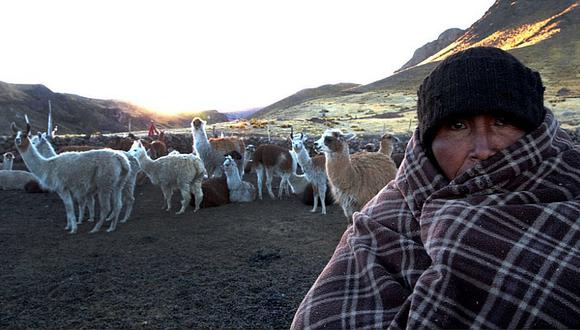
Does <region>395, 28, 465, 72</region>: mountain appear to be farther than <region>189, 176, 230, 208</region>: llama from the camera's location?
Yes

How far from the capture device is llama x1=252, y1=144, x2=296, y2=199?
13.0 metres

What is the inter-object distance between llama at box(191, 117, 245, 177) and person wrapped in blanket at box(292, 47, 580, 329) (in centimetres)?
1209

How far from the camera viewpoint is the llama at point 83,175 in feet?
29.8

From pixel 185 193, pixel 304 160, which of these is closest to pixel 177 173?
pixel 185 193

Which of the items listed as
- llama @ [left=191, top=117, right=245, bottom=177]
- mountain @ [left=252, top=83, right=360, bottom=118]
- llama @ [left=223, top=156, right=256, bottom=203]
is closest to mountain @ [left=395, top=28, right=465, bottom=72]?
mountain @ [left=252, top=83, right=360, bottom=118]

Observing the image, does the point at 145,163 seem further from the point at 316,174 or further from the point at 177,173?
the point at 316,174

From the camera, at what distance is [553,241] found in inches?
48.2

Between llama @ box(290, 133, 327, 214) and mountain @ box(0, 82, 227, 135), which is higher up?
mountain @ box(0, 82, 227, 135)

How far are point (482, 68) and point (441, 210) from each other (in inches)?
19.5

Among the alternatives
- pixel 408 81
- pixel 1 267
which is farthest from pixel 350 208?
pixel 408 81

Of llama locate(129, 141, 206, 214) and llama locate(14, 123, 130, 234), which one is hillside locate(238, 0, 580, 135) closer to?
llama locate(129, 141, 206, 214)

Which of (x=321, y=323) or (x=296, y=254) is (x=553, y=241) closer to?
(x=321, y=323)

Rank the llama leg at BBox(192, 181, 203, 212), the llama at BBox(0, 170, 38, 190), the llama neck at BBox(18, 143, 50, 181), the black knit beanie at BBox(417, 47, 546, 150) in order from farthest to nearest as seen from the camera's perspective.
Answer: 1. the llama at BBox(0, 170, 38, 190)
2. the llama leg at BBox(192, 181, 203, 212)
3. the llama neck at BBox(18, 143, 50, 181)
4. the black knit beanie at BBox(417, 47, 546, 150)

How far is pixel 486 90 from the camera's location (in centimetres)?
144
